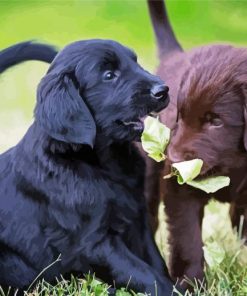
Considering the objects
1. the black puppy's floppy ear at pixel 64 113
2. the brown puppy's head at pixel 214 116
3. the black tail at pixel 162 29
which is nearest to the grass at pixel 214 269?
the brown puppy's head at pixel 214 116

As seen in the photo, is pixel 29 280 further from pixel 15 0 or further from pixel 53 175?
pixel 15 0

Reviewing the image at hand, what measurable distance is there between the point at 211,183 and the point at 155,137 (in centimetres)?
27

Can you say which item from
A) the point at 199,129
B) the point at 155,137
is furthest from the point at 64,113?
the point at 199,129

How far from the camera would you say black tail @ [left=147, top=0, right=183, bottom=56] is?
3.26 meters

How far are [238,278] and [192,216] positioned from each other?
0.30 metres

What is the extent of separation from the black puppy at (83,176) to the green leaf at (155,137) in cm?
6

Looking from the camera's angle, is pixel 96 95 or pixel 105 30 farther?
pixel 105 30

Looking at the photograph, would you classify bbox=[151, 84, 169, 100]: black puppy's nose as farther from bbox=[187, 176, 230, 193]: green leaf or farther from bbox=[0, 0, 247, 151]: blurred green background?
bbox=[0, 0, 247, 151]: blurred green background

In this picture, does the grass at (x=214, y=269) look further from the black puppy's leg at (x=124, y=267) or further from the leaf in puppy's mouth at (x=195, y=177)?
the leaf in puppy's mouth at (x=195, y=177)

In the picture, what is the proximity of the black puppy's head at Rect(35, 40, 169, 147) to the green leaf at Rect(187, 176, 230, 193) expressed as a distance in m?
0.32

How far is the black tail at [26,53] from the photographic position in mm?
3146

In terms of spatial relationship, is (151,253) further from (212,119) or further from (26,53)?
(26,53)

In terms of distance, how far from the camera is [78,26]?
324 cm

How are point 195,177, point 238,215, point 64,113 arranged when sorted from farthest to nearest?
point 238,215
point 195,177
point 64,113
